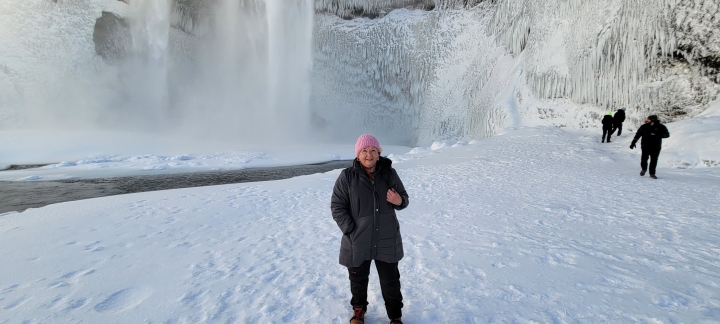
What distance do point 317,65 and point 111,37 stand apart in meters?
A: 16.6

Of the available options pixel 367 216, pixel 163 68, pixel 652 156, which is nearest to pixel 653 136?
pixel 652 156

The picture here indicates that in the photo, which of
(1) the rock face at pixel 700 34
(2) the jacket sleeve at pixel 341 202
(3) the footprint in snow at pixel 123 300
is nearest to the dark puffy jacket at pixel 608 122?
(1) the rock face at pixel 700 34

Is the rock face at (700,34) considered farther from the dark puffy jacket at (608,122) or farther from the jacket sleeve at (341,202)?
the jacket sleeve at (341,202)

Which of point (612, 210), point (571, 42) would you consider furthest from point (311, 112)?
point (612, 210)

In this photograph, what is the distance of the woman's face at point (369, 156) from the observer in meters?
2.21

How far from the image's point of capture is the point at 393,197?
2.16 metres

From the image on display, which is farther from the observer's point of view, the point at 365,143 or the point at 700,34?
the point at 700,34

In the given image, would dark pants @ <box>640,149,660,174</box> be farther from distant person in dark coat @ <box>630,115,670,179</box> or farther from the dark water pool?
the dark water pool

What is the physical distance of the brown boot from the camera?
2252mm

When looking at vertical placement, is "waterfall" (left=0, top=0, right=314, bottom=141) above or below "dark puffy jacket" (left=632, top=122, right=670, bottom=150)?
above

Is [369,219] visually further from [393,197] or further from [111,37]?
[111,37]

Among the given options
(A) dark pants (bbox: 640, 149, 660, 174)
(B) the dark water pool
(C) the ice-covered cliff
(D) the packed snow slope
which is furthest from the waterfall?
(A) dark pants (bbox: 640, 149, 660, 174)

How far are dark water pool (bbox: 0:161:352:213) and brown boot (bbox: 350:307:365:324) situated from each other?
31.1 feet

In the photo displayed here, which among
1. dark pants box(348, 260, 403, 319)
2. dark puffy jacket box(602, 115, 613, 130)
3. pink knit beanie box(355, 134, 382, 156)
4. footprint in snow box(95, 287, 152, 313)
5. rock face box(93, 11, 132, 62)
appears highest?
rock face box(93, 11, 132, 62)
